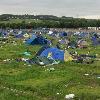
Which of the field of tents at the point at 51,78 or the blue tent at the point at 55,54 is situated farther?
the blue tent at the point at 55,54

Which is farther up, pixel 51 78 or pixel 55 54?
pixel 55 54

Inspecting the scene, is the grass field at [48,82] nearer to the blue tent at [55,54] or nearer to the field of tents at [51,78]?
the field of tents at [51,78]

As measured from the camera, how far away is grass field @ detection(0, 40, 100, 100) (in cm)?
2350

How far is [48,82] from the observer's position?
92.6 feet

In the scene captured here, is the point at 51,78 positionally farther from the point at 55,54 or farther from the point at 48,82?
the point at 55,54

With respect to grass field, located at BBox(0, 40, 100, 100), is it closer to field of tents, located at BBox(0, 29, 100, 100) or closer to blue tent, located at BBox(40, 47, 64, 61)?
field of tents, located at BBox(0, 29, 100, 100)

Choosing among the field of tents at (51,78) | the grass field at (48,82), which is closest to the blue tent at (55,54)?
the field of tents at (51,78)

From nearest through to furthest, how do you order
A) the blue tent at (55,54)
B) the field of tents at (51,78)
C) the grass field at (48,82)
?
1. the grass field at (48,82)
2. the field of tents at (51,78)
3. the blue tent at (55,54)

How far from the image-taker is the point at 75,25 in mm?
187000

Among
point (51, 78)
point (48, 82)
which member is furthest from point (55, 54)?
point (48, 82)

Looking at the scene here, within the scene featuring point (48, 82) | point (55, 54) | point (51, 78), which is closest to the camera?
point (48, 82)

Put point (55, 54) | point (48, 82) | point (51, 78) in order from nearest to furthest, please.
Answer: point (48, 82) → point (51, 78) → point (55, 54)

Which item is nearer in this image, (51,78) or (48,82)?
(48,82)

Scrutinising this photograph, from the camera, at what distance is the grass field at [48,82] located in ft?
77.1
